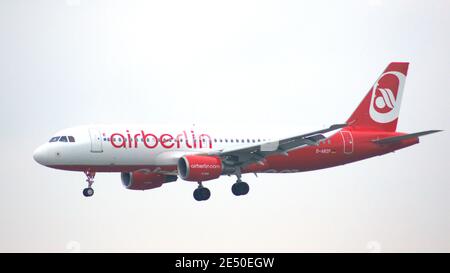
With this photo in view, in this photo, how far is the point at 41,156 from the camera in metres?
69.6

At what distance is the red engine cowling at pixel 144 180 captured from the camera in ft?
245

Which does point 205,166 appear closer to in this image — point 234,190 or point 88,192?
point 234,190

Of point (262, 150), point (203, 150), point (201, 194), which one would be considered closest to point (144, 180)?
point (201, 194)

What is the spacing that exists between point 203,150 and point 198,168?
3210 millimetres

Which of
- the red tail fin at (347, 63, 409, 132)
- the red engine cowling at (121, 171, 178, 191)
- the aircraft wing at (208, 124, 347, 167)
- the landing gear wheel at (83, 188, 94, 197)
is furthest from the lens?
the red tail fin at (347, 63, 409, 132)

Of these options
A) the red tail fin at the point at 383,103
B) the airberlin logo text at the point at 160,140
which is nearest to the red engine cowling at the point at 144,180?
the airberlin logo text at the point at 160,140

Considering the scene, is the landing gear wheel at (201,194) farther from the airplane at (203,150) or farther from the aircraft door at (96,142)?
the aircraft door at (96,142)

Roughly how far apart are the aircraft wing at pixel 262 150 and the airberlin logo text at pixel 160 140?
5.09 feet

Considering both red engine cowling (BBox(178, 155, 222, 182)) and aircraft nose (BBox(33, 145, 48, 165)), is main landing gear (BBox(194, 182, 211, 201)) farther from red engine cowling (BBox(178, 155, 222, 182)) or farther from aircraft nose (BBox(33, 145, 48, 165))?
aircraft nose (BBox(33, 145, 48, 165))

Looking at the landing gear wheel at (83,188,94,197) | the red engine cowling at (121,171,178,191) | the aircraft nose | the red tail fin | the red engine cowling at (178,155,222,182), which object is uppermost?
the red tail fin

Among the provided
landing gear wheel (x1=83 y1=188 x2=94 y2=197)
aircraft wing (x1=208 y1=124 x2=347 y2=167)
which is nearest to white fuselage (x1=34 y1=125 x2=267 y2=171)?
landing gear wheel (x1=83 y1=188 x2=94 y2=197)

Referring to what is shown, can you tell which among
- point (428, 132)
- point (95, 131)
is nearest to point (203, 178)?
point (95, 131)

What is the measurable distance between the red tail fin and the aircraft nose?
22412mm

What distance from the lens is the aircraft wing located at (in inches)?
2763
